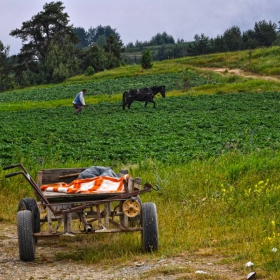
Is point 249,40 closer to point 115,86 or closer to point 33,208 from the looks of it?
point 115,86

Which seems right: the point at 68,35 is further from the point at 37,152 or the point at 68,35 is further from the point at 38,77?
the point at 37,152

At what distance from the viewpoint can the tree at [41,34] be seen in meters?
81.9

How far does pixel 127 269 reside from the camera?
6.55 meters

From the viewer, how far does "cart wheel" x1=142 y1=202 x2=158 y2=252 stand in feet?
23.4

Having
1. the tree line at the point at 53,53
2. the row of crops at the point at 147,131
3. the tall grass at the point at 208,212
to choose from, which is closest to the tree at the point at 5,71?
the tree line at the point at 53,53

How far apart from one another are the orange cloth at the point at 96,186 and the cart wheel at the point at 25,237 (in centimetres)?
70

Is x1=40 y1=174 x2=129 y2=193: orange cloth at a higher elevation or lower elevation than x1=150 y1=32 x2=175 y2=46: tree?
lower

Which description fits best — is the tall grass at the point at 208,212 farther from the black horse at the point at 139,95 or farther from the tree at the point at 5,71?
the tree at the point at 5,71

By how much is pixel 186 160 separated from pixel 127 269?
768 cm

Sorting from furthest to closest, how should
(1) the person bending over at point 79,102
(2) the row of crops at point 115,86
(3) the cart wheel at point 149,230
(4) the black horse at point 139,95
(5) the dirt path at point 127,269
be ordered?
(2) the row of crops at point 115,86, (4) the black horse at point 139,95, (1) the person bending over at point 79,102, (3) the cart wheel at point 149,230, (5) the dirt path at point 127,269

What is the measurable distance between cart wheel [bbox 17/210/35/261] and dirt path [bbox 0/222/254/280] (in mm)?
127

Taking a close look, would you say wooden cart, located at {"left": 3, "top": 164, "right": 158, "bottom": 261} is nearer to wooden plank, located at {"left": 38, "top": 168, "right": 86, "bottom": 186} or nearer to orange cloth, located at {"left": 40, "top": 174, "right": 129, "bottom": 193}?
orange cloth, located at {"left": 40, "top": 174, "right": 129, "bottom": 193}

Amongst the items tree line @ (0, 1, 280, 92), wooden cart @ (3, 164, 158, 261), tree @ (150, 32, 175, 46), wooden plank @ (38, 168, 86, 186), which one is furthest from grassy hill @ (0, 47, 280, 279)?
tree @ (150, 32, 175, 46)

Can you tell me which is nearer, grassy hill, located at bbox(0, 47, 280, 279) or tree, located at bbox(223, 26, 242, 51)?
grassy hill, located at bbox(0, 47, 280, 279)
